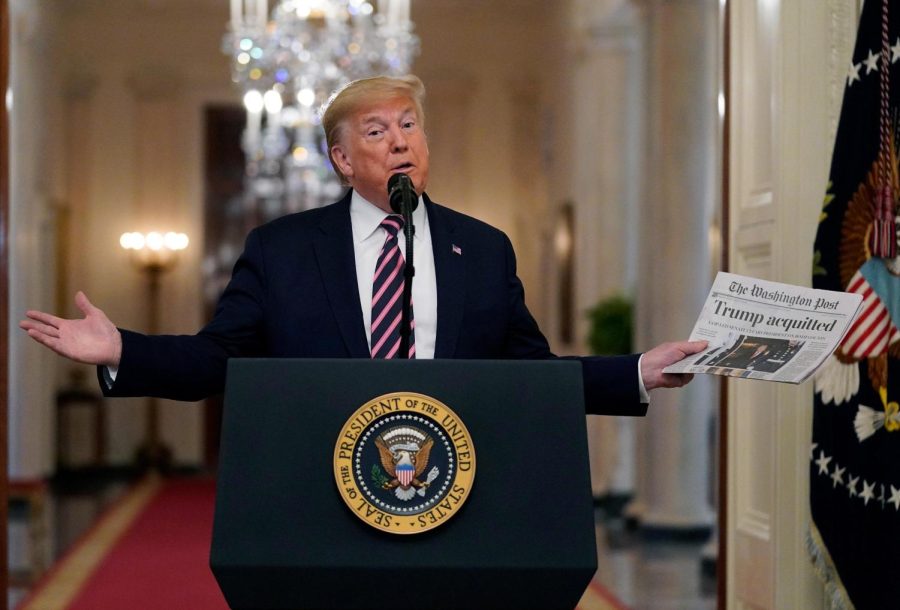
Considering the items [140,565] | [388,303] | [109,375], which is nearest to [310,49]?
[140,565]

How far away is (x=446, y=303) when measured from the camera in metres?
2.62

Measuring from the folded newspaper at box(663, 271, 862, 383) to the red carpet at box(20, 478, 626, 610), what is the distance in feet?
13.4

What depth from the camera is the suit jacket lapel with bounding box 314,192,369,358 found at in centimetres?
259

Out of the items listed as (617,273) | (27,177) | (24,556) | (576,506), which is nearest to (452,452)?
(576,506)

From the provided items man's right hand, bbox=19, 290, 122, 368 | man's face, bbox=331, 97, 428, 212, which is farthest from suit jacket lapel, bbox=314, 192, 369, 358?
man's right hand, bbox=19, 290, 122, 368

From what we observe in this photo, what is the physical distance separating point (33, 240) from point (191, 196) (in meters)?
2.75

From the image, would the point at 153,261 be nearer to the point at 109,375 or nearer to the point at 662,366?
the point at 109,375

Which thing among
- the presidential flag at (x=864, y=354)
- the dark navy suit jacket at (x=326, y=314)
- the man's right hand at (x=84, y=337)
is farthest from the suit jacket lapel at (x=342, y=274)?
the presidential flag at (x=864, y=354)

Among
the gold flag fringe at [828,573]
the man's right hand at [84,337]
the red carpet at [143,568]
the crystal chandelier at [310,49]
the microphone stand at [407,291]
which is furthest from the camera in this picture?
the crystal chandelier at [310,49]

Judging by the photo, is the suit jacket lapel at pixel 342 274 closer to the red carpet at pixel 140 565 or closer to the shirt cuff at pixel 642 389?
the shirt cuff at pixel 642 389

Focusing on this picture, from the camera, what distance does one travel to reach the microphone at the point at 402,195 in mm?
2375

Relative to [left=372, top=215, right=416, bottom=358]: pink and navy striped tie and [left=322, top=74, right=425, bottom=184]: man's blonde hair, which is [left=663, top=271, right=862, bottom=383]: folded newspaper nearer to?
[left=372, top=215, right=416, bottom=358]: pink and navy striped tie

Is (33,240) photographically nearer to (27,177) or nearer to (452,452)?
(27,177)

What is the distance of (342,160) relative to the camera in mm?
2766
